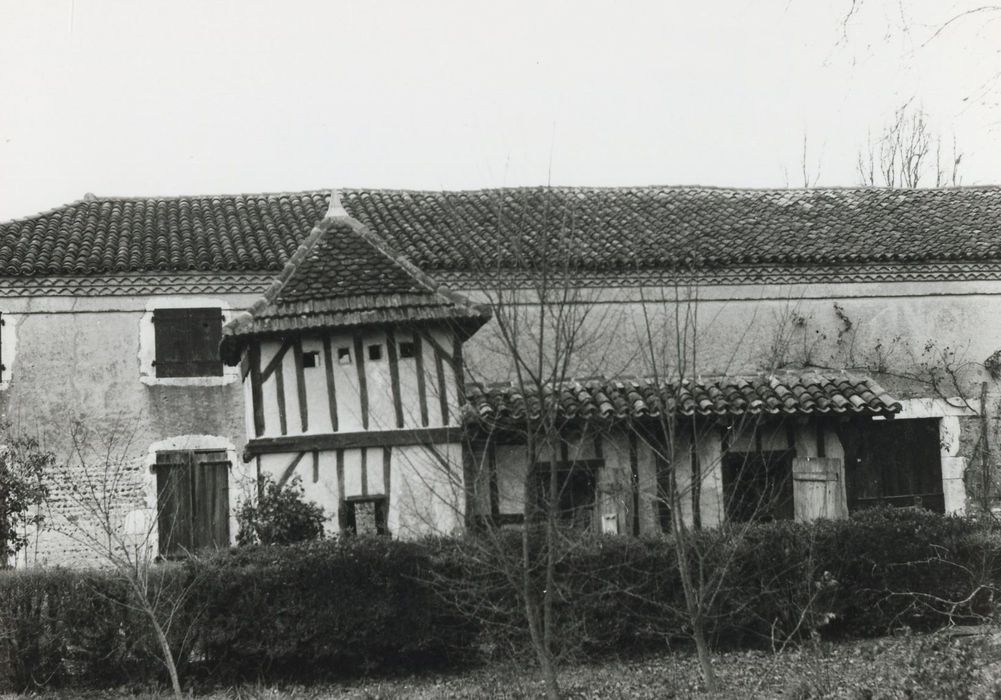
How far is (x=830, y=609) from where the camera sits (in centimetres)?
996

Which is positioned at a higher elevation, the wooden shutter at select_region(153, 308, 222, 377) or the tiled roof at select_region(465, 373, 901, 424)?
the wooden shutter at select_region(153, 308, 222, 377)

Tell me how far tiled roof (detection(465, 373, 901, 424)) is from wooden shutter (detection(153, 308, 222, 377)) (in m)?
4.80

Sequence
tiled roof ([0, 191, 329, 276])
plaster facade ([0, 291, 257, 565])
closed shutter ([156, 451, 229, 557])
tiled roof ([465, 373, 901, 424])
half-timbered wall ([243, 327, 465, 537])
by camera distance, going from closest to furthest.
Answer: half-timbered wall ([243, 327, 465, 537]) < tiled roof ([465, 373, 901, 424]) < closed shutter ([156, 451, 229, 557]) < plaster facade ([0, 291, 257, 565]) < tiled roof ([0, 191, 329, 276])

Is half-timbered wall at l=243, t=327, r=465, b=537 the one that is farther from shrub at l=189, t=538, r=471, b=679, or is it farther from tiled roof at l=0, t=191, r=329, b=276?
tiled roof at l=0, t=191, r=329, b=276

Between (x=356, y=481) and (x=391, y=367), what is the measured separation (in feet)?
4.50

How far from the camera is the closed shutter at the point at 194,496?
47.9ft

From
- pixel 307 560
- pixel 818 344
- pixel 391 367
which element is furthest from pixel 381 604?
pixel 818 344

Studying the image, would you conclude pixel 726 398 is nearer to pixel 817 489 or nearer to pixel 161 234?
pixel 817 489

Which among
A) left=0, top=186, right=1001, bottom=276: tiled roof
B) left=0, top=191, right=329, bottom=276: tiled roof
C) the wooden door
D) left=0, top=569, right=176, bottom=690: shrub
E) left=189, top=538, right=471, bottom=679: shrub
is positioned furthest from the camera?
left=0, top=186, right=1001, bottom=276: tiled roof

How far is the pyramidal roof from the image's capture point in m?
11.4

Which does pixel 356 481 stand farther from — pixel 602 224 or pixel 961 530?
pixel 602 224

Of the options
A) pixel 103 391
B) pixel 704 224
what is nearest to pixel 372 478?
pixel 103 391

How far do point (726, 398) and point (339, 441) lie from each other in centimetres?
489

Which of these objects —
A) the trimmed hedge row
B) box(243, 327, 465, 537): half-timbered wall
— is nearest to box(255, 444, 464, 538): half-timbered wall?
box(243, 327, 465, 537): half-timbered wall
